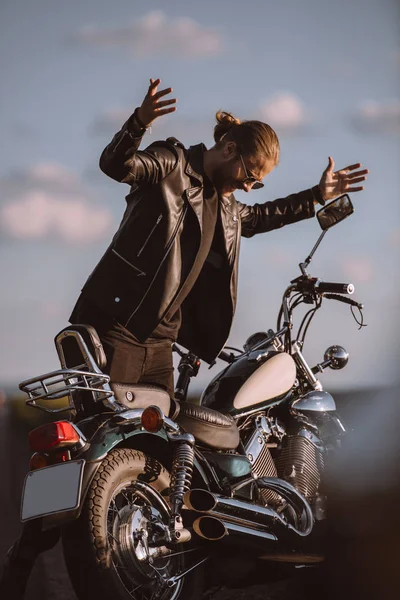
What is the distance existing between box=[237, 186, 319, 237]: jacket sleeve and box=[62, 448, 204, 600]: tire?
2.11m

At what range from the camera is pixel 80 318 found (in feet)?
15.5

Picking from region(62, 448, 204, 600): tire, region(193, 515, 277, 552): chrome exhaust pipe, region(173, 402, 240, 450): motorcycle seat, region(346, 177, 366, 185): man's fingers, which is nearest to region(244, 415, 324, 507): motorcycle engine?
region(173, 402, 240, 450): motorcycle seat

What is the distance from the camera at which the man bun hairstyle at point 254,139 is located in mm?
4941

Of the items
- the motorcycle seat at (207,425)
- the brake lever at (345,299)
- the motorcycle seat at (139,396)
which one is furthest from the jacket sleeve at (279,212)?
the motorcycle seat at (139,396)

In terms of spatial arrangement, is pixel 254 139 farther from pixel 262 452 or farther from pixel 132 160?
pixel 262 452

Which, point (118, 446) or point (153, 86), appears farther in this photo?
point (153, 86)

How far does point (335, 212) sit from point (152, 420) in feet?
7.17

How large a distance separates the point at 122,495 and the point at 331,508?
6.49ft

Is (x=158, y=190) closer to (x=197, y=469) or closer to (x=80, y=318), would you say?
(x=80, y=318)

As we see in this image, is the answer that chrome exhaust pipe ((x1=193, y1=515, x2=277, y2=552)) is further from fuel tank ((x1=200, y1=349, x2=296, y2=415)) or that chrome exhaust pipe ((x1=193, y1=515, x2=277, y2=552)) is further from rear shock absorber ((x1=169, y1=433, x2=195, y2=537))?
fuel tank ((x1=200, y1=349, x2=296, y2=415))

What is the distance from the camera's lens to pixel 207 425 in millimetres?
4660

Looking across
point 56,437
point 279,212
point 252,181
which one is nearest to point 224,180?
point 252,181

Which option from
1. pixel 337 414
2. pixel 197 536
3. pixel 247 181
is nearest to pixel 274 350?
pixel 337 414

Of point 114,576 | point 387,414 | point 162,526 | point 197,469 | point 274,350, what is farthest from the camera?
point 387,414
